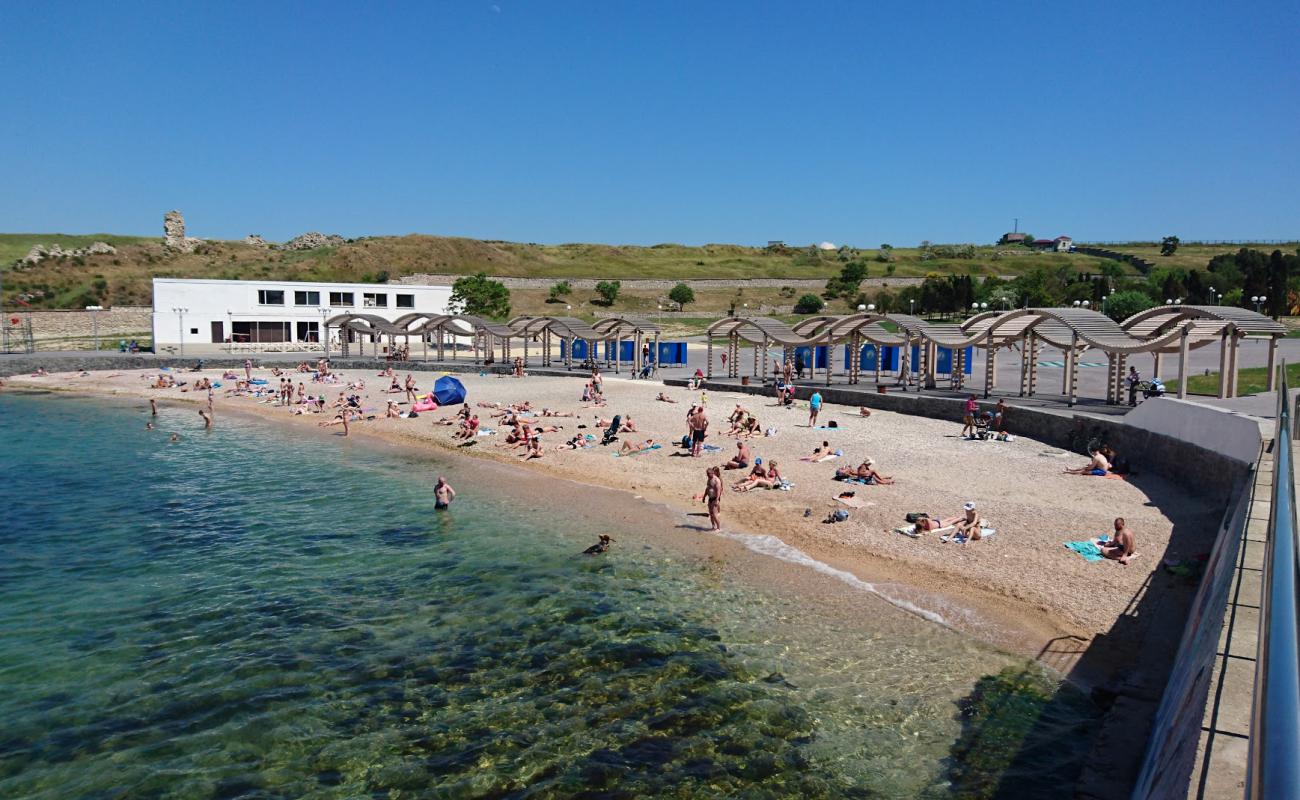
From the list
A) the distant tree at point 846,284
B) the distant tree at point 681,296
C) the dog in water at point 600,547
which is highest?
the distant tree at point 846,284

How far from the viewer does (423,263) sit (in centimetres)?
9500

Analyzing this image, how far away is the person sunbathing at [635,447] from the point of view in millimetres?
21094

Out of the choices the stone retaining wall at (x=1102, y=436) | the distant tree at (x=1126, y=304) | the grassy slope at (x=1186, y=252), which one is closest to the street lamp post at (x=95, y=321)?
the stone retaining wall at (x=1102, y=436)

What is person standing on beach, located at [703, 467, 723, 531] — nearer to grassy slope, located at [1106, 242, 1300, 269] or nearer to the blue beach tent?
the blue beach tent

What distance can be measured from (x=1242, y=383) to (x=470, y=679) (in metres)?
23.5

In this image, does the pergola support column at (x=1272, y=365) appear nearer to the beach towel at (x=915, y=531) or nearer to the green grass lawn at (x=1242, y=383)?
the green grass lawn at (x=1242, y=383)

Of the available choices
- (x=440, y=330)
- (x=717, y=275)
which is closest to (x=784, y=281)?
(x=717, y=275)

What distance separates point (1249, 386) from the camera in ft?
74.7

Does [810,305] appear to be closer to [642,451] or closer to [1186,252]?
[642,451]

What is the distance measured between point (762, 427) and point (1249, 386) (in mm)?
12988

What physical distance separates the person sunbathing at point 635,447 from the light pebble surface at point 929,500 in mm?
430

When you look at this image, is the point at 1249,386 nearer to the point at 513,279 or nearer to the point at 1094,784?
the point at 1094,784

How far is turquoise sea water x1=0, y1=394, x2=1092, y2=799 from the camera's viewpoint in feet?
24.7

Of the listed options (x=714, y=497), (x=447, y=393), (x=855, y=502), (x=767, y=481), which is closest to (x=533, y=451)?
(x=767, y=481)
